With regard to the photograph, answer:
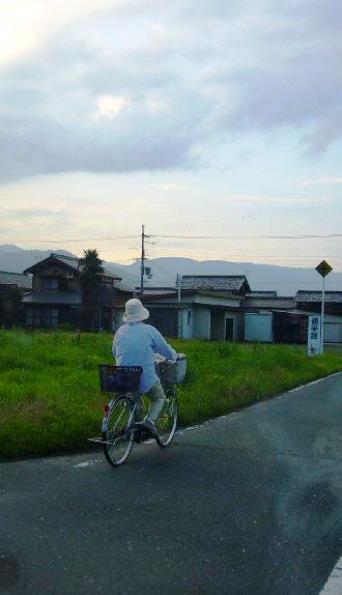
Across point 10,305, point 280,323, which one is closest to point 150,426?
point 10,305

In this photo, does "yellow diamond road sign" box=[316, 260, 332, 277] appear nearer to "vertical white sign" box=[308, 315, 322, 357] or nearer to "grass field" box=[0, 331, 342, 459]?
"vertical white sign" box=[308, 315, 322, 357]

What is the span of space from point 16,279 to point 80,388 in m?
46.9

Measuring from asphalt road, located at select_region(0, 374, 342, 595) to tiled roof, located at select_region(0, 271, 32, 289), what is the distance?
48798 mm

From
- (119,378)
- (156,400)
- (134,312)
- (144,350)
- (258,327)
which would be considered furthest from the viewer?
(258,327)

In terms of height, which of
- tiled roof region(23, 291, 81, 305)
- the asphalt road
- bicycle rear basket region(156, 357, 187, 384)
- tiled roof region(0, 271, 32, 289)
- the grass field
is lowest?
the asphalt road

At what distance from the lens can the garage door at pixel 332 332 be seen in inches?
2168

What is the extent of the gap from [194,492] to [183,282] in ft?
183

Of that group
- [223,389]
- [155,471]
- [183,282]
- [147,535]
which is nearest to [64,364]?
[223,389]

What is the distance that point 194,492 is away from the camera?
550 centimetres

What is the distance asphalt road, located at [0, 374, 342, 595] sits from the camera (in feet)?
12.2

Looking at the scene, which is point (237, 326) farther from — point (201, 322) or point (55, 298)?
point (55, 298)

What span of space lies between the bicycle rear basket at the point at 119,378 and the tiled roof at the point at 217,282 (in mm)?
51057

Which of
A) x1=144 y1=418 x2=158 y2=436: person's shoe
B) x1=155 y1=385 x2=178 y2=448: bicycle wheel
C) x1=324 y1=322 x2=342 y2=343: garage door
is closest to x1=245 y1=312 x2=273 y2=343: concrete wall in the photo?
x1=324 y1=322 x2=342 y2=343: garage door

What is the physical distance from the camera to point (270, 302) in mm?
58719
